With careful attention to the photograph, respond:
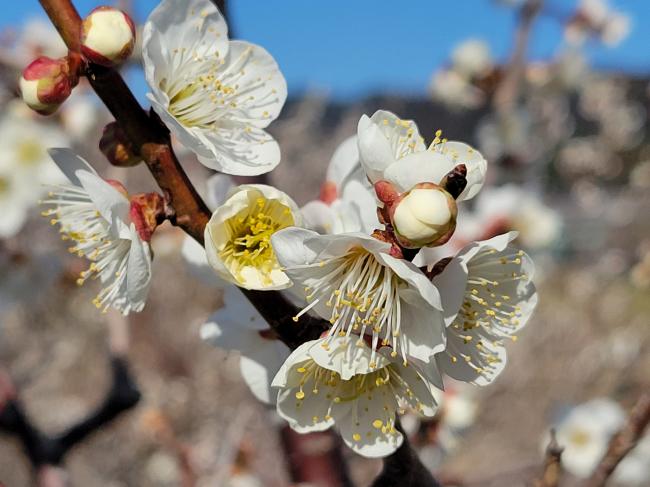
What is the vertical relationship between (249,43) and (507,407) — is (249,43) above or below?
above

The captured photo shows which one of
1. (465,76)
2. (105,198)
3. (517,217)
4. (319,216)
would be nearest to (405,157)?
(319,216)

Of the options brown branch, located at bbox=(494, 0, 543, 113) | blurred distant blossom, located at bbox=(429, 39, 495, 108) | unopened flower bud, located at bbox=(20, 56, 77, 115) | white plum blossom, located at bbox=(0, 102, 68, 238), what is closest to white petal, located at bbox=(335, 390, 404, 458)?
unopened flower bud, located at bbox=(20, 56, 77, 115)

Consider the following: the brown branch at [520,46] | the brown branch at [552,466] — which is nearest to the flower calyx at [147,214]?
the brown branch at [552,466]

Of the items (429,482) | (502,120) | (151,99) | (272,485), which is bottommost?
(272,485)

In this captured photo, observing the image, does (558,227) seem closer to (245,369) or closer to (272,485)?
(272,485)

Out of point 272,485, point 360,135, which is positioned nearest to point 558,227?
point 272,485

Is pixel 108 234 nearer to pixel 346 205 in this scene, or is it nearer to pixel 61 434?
pixel 346 205

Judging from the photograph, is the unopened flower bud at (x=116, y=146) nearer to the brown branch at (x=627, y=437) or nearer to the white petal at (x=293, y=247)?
the white petal at (x=293, y=247)
